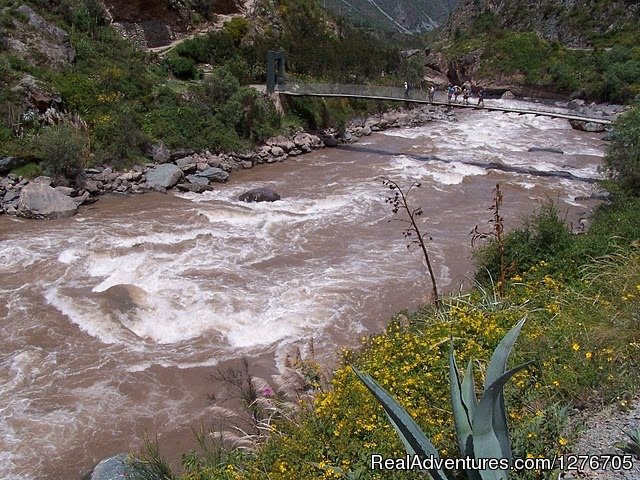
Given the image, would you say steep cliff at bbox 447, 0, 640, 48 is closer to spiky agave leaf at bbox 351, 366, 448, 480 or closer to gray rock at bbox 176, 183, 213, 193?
gray rock at bbox 176, 183, 213, 193

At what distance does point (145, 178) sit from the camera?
52.9ft

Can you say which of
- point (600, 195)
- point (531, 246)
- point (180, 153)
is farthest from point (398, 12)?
point (531, 246)

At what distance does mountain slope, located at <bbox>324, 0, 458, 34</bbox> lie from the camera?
134625mm

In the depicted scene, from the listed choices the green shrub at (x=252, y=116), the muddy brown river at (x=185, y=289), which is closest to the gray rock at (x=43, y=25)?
the green shrub at (x=252, y=116)

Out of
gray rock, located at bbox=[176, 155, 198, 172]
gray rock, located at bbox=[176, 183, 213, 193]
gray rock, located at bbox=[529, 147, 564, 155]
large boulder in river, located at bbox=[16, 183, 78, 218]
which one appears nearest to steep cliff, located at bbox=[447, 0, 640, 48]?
gray rock, located at bbox=[529, 147, 564, 155]

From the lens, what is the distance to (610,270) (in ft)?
20.2

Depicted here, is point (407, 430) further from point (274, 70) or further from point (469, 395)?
point (274, 70)

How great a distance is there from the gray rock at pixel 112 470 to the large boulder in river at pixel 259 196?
10231 millimetres

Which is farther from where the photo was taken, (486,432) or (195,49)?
(195,49)

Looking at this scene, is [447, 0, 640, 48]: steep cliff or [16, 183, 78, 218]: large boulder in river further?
[447, 0, 640, 48]: steep cliff

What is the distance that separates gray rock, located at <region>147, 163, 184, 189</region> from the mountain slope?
119 metres

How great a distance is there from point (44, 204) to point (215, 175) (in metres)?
5.43

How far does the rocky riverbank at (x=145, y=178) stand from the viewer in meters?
13.4

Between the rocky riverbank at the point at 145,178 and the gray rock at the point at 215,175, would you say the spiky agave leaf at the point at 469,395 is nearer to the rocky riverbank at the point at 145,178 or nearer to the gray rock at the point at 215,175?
the rocky riverbank at the point at 145,178
